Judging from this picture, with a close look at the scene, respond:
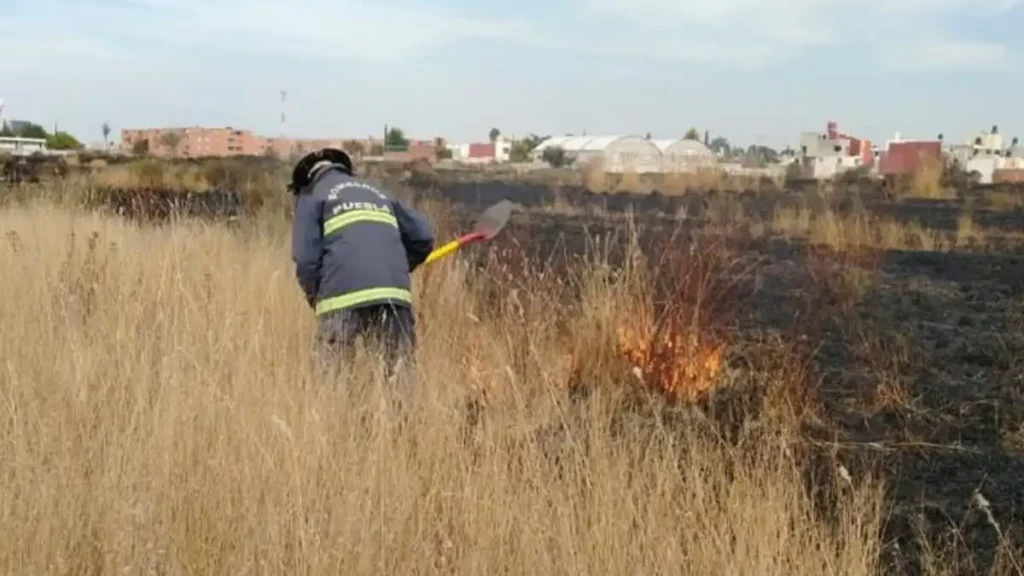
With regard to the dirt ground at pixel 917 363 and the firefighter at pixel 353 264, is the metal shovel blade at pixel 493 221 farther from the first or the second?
the dirt ground at pixel 917 363

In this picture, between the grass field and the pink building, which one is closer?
the grass field

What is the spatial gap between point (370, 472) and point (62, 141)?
85.1m

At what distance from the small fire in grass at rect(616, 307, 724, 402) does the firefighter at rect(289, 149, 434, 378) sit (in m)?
1.39

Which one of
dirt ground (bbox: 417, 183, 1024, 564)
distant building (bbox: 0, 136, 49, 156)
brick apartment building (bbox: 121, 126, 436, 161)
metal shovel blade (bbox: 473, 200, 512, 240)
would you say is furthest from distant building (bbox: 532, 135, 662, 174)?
metal shovel blade (bbox: 473, 200, 512, 240)

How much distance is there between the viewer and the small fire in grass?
20.4ft

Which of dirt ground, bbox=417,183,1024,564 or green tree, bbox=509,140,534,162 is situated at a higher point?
green tree, bbox=509,140,534,162

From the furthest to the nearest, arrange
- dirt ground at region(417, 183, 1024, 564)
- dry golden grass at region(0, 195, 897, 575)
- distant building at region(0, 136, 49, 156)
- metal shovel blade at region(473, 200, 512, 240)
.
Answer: distant building at region(0, 136, 49, 156) < metal shovel blade at region(473, 200, 512, 240) < dirt ground at region(417, 183, 1024, 564) < dry golden grass at region(0, 195, 897, 575)

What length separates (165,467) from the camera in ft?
11.4

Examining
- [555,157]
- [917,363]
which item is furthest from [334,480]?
[555,157]

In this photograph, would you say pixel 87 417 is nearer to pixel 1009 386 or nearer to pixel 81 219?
pixel 1009 386

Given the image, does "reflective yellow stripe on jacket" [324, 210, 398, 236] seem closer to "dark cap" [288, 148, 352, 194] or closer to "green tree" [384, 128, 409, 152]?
"dark cap" [288, 148, 352, 194]

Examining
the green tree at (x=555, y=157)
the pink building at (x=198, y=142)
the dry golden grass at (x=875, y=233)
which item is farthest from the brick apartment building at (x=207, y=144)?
the dry golden grass at (x=875, y=233)

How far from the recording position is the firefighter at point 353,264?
Result: 17.9 feet

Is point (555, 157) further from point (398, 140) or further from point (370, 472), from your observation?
point (370, 472)
